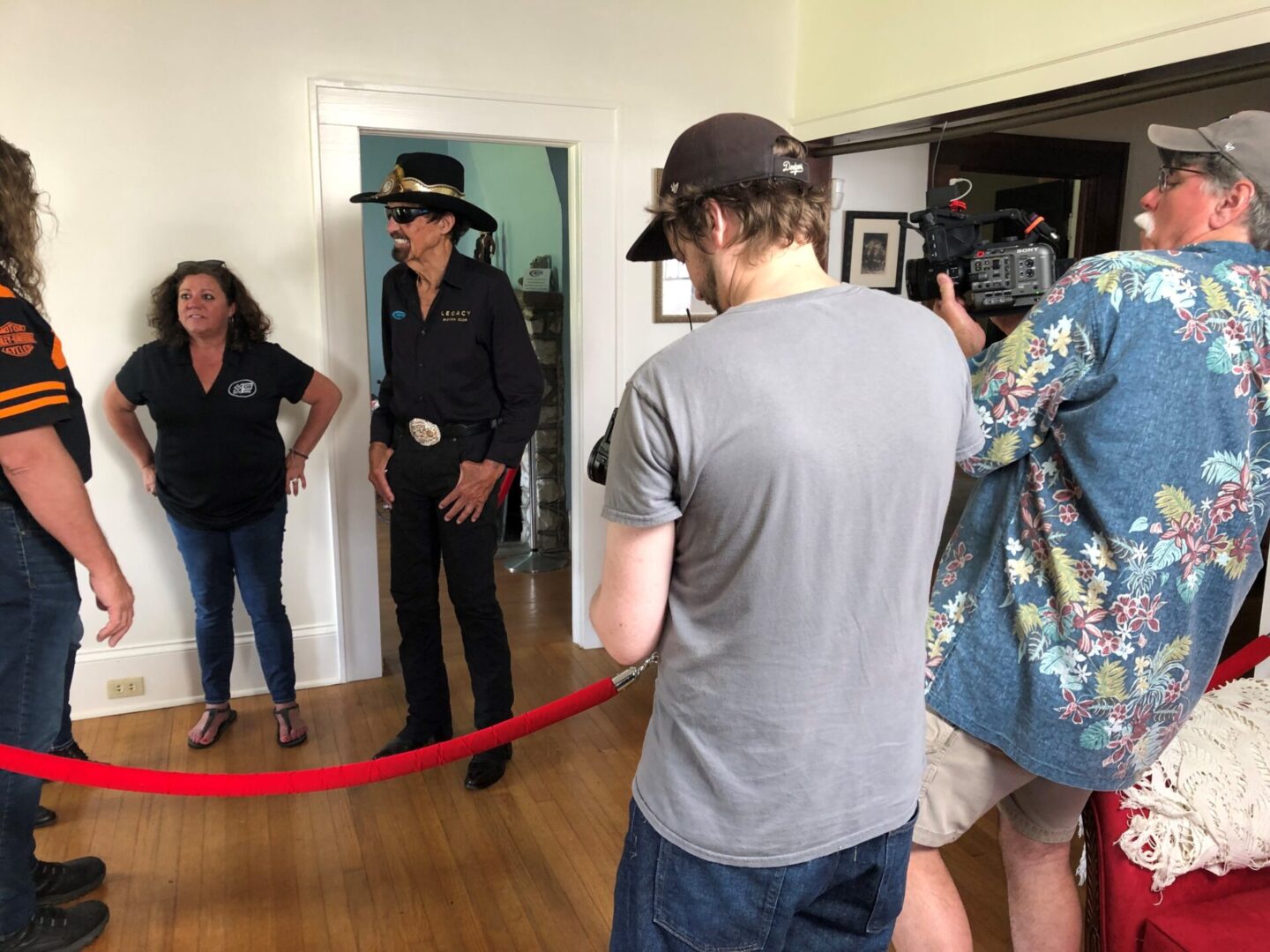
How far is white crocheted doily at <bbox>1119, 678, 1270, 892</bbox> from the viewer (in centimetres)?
149

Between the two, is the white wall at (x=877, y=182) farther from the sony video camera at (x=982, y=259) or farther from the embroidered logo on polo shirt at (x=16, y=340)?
the embroidered logo on polo shirt at (x=16, y=340)

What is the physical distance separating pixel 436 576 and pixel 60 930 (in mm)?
1171

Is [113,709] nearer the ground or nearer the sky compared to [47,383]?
nearer the ground

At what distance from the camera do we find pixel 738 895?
3.32 ft

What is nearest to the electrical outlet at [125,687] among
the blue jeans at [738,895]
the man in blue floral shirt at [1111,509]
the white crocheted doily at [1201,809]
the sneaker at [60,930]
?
the sneaker at [60,930]

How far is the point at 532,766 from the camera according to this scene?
2.69 meters

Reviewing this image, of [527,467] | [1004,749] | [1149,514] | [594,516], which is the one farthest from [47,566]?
[527,467]

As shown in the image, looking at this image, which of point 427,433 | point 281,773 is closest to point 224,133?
point 427,433

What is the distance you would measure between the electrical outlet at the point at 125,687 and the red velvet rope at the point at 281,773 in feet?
4.46

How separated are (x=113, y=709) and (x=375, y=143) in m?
4.39

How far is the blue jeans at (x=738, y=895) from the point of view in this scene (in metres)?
1.01

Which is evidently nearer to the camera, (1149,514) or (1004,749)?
(1149,514)

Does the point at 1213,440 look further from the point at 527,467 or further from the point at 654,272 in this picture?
the point at 527,467

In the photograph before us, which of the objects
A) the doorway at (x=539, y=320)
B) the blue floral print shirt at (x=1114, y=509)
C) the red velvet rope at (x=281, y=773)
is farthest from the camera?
the doorway at (x=539, y=320)
